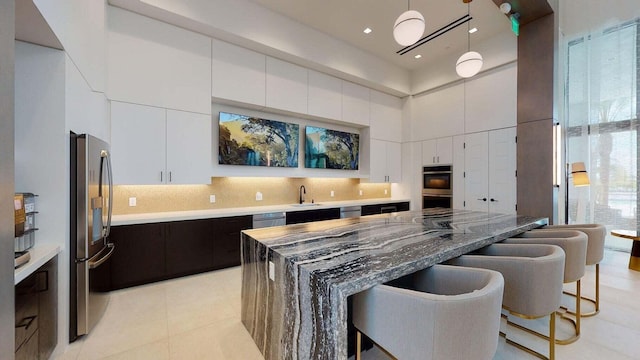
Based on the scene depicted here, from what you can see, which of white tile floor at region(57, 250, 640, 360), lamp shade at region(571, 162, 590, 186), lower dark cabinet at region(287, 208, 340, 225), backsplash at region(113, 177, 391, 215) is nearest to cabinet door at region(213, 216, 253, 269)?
white tile floor at region(57, 250, 640, 360)

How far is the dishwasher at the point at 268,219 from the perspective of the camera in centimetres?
381

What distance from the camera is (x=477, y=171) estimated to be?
4902 mm

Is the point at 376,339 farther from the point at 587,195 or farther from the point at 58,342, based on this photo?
the point at 587,195

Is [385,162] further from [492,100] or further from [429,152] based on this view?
[492,100]

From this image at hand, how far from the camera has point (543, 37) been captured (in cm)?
387

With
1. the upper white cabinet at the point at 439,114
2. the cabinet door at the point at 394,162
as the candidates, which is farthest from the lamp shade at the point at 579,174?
the cabinet door at the point at 394,162

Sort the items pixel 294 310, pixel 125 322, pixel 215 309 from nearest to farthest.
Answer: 1. pixel 294 310
2. pixel 125 322
3. pixel 215 309

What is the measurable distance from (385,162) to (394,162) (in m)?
0.30

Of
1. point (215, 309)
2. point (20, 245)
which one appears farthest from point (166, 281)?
point (20, 245)

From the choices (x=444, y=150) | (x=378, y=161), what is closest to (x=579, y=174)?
(x=444, y=150)

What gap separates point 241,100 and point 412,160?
4.03 meters

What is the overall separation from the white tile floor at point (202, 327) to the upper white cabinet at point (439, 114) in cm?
325

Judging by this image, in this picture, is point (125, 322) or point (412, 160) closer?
point (125, 322)

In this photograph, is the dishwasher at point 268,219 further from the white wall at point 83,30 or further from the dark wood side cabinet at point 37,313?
the white wall at point 83,30
